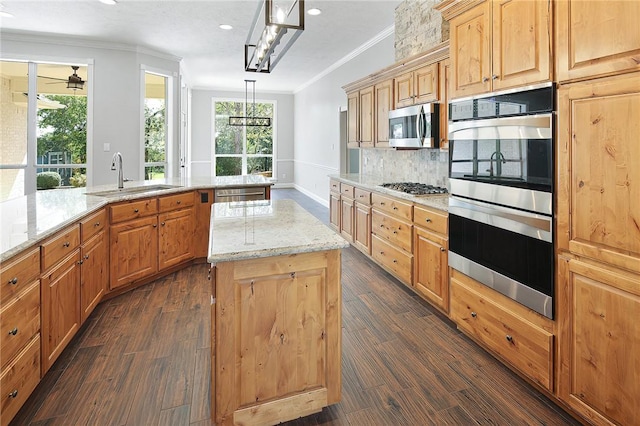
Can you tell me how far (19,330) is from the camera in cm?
168

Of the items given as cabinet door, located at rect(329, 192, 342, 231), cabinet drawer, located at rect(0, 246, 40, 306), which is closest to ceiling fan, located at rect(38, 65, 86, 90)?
cabinet door, located at rect(329, 192, 342, 231)

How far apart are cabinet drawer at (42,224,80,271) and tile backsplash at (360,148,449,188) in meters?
3.23

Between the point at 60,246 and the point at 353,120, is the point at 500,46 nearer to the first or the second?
the point at 60,246

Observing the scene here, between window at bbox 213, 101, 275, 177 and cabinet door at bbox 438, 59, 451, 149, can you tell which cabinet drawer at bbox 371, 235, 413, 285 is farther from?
window at bbox 213, 101, 275, 177

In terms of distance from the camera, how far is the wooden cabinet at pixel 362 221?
13.9ft

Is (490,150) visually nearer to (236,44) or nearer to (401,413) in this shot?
(401,413)

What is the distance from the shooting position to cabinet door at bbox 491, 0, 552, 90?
1.82 metres

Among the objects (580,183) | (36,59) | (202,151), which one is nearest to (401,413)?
(580,183)

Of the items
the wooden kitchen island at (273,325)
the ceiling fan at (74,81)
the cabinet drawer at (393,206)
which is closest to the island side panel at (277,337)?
the wooden kitchen island at (273,325)

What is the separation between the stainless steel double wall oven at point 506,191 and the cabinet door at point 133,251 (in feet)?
8.89

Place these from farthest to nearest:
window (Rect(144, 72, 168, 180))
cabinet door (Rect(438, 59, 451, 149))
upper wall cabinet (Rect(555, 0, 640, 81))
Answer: window (Rect(144, 72, 168, 180))
cabinet door (Rect(438, 59, 451, 149))
upper wall cabinet (Rect(555, 0, 640, 81))

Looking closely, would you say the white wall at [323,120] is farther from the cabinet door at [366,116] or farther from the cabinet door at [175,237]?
the cabinet door at [175,237]

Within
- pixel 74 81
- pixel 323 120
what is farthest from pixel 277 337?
pixel 323 120

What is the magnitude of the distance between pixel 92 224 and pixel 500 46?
2982 mm
